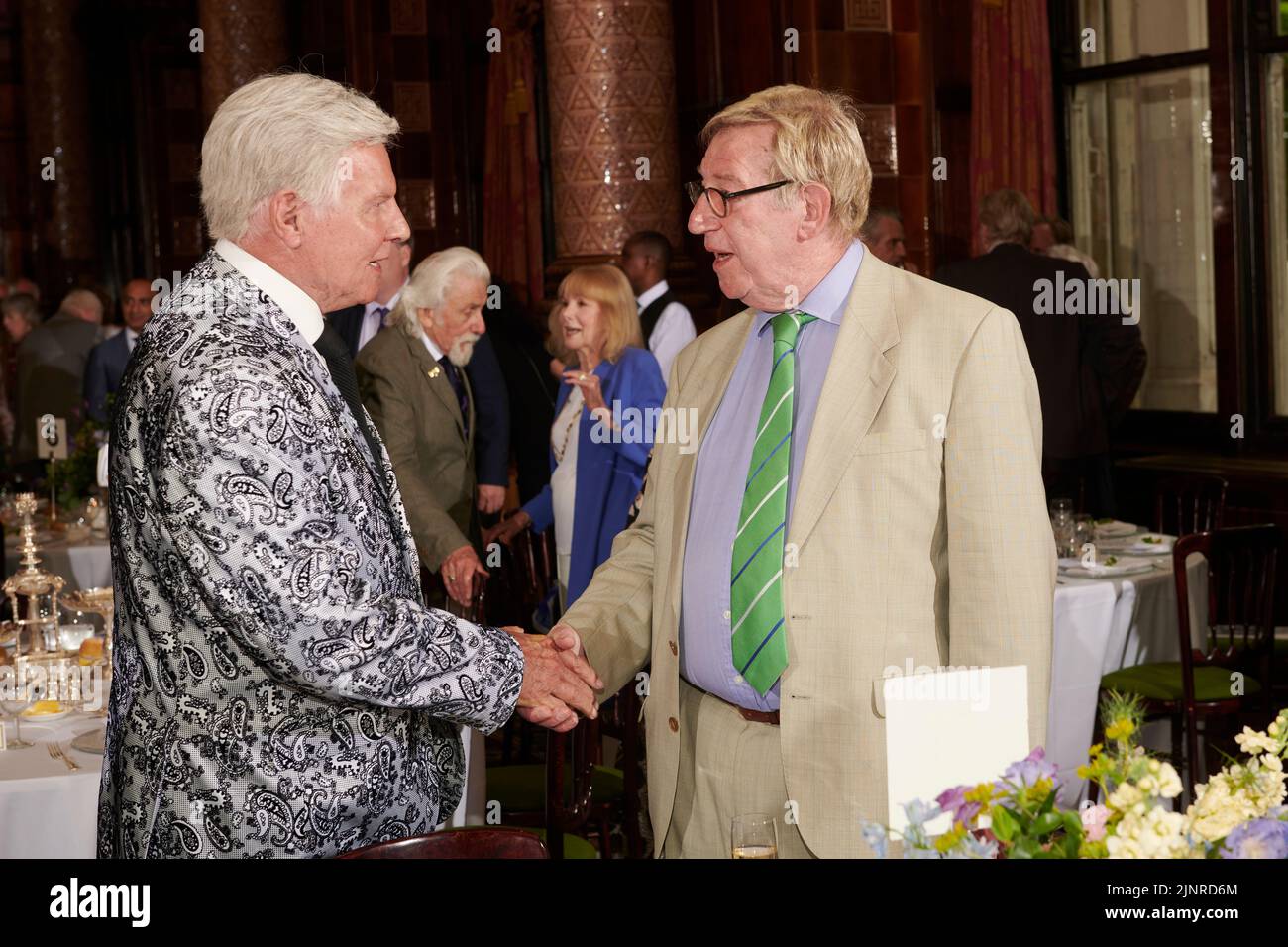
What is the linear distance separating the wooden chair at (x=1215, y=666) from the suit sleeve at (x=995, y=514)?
8.00 ft

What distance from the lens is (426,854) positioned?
1731 mm

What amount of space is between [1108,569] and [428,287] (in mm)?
2461

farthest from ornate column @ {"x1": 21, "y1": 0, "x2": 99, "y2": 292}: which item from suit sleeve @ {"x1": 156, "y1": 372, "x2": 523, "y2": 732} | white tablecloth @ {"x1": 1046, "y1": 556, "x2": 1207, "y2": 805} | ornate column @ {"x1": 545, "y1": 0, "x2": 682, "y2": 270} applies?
suit sleeve @ {"x1": 156, "y1": 372, "x2": 523, "y2": 732}

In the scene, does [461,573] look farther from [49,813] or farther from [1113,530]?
[1113,530]

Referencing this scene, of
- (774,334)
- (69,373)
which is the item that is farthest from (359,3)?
(774,334)

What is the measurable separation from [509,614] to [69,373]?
4942 mm

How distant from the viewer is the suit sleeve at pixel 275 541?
1.78 m

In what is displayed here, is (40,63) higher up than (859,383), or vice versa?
(40,63)

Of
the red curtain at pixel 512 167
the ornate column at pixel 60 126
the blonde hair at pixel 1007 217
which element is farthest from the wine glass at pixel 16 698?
the ornate column at pixel 60 126

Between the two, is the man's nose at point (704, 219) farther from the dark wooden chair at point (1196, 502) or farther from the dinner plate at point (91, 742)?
the dark wooden chair at point (1196, 502)

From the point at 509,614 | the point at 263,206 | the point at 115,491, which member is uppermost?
the point at 263,206

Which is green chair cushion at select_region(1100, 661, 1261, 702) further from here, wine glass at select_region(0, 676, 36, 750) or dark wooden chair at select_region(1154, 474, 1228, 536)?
wine glass at select_region(0, 676, 36, 750)
